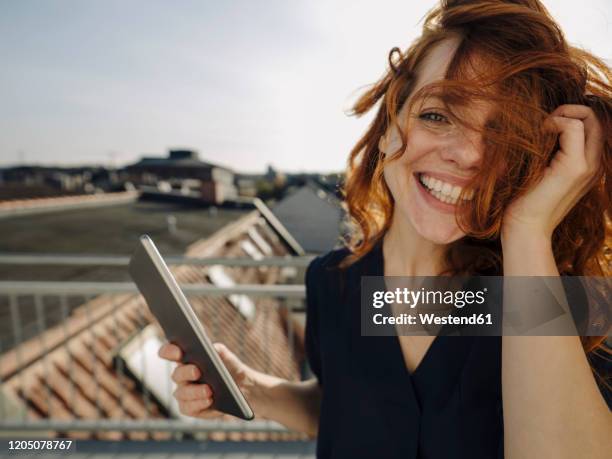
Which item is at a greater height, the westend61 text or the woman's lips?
the woman's lips

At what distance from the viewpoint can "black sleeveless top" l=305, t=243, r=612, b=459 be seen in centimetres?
96

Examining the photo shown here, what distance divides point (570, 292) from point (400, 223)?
1.83ft

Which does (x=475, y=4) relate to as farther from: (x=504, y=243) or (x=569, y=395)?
(x=569, y=395)

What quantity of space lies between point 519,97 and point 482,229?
1.07ft

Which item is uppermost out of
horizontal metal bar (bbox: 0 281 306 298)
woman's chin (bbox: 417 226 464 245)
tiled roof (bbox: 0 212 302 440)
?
woman's chin (bbox: 417 226 464 245)

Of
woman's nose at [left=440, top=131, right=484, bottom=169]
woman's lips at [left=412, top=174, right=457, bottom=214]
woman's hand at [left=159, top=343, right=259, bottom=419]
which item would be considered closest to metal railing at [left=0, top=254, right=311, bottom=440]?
woman's hand at [left=159, top=343, right=259, bottom=419]

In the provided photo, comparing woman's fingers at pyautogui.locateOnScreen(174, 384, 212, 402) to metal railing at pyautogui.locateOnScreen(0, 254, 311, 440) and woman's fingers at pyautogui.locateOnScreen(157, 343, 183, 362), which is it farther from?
metal railing at pyautogui.locateOnScreen(0, 254, 311, 440)

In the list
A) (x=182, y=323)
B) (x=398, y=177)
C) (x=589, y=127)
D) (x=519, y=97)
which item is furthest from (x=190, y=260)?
(x=589, y=127)

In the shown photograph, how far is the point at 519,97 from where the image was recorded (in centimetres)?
88

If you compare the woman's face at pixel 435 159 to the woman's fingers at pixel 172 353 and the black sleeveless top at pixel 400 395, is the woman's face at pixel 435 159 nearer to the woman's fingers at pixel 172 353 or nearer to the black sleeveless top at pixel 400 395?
the black sleeveless top at pixel 400 395

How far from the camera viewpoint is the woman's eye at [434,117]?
0.98 meters

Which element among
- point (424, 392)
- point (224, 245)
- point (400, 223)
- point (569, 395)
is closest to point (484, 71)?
point (400, 223)

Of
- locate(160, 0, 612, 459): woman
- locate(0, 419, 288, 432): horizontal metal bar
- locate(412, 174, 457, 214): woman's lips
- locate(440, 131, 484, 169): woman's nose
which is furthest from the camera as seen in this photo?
locate(0, 419, 288, 432): horizontal metal bar

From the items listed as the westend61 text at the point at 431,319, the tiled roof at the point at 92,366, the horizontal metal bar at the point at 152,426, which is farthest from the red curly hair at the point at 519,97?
the horizontal metal bar at the point at 152,426
